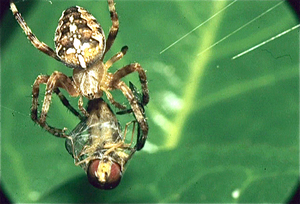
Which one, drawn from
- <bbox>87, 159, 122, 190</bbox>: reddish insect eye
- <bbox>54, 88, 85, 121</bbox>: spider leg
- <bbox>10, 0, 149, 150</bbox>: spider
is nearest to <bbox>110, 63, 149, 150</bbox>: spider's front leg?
<bbox>10, 0, 149, 150</bbox>: spider

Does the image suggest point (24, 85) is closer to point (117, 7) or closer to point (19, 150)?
point (19, 150)

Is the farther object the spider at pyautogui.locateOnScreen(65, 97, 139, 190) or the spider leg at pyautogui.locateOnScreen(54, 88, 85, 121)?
the spider leg at pyautogui.locateOnScreen(54, 88, 85, 121)

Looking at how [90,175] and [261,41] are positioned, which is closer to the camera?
[90,175]

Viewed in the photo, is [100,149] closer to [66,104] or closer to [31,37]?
[66,104]

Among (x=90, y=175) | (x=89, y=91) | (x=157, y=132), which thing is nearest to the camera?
(x=90, y=175)

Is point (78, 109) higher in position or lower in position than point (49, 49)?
lower

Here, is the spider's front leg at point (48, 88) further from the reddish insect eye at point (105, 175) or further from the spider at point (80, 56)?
the reddish insect eye at point (105, 175)

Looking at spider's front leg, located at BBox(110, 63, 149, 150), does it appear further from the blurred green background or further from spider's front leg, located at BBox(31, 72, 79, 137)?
spider's front leg, located at BBox(31, 72, 79, 137)

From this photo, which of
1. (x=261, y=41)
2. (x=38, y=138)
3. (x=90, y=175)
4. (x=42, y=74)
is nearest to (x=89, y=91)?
(x=42, y=74)
